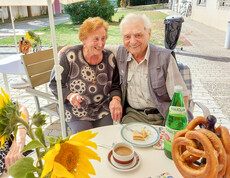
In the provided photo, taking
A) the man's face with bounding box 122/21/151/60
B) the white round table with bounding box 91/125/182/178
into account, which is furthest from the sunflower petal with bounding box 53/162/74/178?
the man's face with bounding box 122/21/151/60

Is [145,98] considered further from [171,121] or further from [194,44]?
[194,44]

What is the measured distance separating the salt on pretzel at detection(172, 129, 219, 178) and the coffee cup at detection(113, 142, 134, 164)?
0.32 meters

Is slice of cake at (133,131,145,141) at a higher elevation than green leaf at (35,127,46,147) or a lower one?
lower

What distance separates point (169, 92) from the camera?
6.34ft

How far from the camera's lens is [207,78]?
5148 millimetres

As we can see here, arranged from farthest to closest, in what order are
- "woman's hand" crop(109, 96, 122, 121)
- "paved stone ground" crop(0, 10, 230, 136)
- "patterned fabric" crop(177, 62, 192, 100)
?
"paved stone ground" crop(0, 10, 230, 136)
"patterned fabric" crop(177, 62, 192, 100)
"woman's hand" crop(109, 96, 122, 121)

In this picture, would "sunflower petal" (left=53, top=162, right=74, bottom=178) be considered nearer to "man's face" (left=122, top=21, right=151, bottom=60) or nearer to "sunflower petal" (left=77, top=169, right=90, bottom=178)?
"sunflower petal" (left=77, top=169, right=90, bottom=178)

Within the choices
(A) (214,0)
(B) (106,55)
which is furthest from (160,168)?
(A) (214,0)

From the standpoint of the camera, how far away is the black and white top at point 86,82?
2025 millimetres

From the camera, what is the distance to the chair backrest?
2.42 metres

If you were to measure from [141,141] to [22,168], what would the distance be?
898mm

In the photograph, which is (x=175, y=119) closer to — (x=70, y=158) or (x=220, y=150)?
(x=220, y=150)

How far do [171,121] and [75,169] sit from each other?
75 centimetres

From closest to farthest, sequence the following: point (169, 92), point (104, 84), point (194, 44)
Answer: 1. point (169, 92)
2. point (104, 84)
3. point (194, 44)
